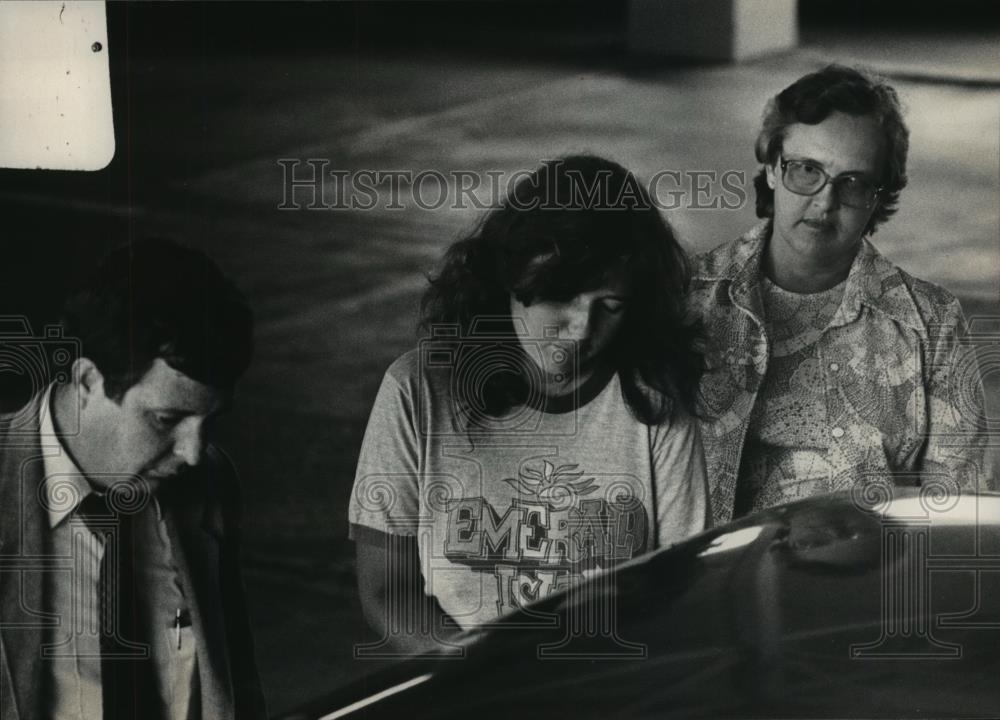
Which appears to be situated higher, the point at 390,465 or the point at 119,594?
the point at 390,465

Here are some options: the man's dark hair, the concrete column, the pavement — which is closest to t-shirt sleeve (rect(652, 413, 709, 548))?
the pavement

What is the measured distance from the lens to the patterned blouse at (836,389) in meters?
2.54

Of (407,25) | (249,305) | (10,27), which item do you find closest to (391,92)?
(407,25)

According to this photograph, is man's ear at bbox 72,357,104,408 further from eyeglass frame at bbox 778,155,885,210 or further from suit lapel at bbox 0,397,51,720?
eyeglass frame at bbox 778,155,885,210

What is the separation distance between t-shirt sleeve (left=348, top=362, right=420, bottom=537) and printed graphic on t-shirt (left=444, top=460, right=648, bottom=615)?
0.37 ft

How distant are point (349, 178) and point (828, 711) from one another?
175cm

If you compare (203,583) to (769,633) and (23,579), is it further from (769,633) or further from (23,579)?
(769,633)

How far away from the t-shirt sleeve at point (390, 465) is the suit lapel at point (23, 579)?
799 millimetres

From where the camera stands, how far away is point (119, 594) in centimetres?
254

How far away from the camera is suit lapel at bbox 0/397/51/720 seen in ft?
8.36

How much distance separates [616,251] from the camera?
2.53 meters

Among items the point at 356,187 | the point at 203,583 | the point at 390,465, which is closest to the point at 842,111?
the point at 356,187

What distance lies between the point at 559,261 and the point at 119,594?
4.44 feet

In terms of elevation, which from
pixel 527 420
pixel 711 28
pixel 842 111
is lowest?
pixel 527 420
